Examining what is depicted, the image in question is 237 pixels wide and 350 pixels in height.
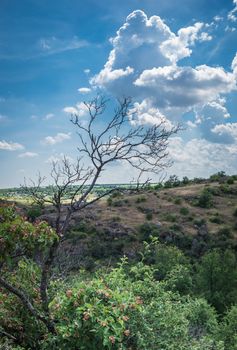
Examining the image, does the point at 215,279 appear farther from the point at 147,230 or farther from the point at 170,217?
the point at 170,217

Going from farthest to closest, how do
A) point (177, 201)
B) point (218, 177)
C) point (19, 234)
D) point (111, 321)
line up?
point (218, 177), point (177, 201), point (19, 234), point (111, 321)

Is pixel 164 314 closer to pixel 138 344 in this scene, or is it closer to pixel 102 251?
pixel 138 344

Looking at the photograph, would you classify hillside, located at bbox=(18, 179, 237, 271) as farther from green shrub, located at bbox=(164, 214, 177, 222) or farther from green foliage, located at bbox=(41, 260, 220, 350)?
green foliage, located at bbox=(41, 260, 220, 350)

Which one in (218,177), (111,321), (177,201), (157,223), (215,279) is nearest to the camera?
(111,321)

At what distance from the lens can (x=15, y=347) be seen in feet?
33.3

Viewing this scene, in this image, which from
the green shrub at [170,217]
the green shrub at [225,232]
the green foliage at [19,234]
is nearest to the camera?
the green foliage at [19,234]

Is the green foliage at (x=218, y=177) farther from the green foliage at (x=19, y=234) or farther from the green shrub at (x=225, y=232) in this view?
the green foliage at (x=19, y=234)

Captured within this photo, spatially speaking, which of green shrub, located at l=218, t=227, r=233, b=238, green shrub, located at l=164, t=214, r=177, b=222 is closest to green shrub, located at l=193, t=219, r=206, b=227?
green shrub, located at l=164, t=214, r=177, b=222

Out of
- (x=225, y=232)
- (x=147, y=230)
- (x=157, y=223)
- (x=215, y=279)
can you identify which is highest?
(x=157, y=223)

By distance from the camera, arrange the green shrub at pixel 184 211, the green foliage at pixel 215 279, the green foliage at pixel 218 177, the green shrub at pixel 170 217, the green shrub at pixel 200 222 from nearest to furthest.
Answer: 1. the green foliage at pixel 215 279
2. the green shrub at pixel 200 222
3. the green shrub at pixel 170 217
4. the green shrub at pixel 184 211
5. the green foliage at pixel 218 177

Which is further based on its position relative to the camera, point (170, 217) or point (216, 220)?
point (170, 217)

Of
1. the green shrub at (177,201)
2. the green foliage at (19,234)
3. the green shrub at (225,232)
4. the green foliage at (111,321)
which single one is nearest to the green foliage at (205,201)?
the green shrub at (177,201)

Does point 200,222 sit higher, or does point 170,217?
point 170,217

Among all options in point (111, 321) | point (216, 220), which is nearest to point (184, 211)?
point (216, 220)
